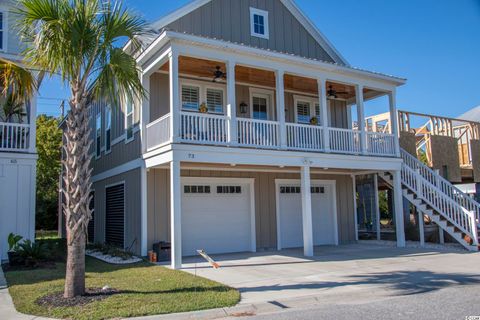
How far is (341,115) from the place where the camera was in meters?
18.4

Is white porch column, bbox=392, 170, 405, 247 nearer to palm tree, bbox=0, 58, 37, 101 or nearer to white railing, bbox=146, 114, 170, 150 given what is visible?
white railing, bbox=146, 114, 170, 150

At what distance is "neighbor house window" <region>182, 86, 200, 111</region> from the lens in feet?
48.5

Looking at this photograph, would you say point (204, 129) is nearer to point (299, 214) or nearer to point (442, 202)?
point (299, 214)

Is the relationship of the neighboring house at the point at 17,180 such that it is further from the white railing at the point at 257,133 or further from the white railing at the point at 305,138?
the white railing at the point at 305,138

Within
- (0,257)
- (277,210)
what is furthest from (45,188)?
(277,210)

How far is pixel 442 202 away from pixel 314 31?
8.00 m

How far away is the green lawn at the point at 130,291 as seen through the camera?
6.82 metres

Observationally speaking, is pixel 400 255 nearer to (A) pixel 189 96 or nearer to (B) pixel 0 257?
(A) pixel 189 96

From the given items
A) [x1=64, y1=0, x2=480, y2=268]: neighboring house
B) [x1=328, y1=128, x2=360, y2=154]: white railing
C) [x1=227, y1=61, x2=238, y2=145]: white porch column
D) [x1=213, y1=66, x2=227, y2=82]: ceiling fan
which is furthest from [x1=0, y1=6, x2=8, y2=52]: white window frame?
[x1=328, y1=128, x2=360, y2=154]: white railing

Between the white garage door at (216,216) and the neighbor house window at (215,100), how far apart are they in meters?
2.52

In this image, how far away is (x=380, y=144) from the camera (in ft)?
52.4

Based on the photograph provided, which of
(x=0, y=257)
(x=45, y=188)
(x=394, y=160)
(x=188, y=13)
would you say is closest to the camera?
(x=0, y=257)

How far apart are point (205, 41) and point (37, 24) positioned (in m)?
5.10

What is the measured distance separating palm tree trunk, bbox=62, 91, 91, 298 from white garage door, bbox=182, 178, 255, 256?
21.0 ft
